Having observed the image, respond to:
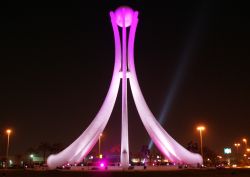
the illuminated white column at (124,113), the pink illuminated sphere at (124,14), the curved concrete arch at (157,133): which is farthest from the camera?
the pink illuminated sphere at (124,14)

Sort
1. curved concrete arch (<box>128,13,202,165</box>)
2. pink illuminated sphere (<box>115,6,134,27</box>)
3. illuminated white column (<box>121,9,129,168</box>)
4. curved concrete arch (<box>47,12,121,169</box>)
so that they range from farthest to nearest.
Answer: pink illuminated sphere (<box>115,6,134,27</box>)
curved concrete arch (<box>47,12,121,169</box>)
curved concrete arch (<box>128,13,202,165</box>)
illuminated white column (<box>121,9,129,168</box>)

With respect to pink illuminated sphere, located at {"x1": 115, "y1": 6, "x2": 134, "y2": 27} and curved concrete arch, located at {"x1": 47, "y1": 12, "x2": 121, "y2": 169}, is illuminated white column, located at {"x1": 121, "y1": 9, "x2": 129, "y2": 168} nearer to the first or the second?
pink illuminated sphere, located at {"x1": 115, "y1": 6, "x2": 134, "y2": 27}

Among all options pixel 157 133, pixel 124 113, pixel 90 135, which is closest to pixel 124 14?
pixel 124 113

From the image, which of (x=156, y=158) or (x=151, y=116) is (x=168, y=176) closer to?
(x=151, y=116)

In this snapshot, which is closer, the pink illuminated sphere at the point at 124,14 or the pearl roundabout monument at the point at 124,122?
the pearl roundabout monument at the point at 124,122

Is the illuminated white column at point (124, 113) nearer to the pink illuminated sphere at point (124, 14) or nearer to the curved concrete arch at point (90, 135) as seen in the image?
the pink illuminated sphere at point (124, 14)

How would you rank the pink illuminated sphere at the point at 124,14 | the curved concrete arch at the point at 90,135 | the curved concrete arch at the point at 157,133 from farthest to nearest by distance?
1. the pink illuminated sphere at the point at 124,14
2. the curved concrete arch at the point at 90,135
3. the curved concrete arch at the point at 157,133

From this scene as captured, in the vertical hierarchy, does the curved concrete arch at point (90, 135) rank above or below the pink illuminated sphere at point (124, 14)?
below

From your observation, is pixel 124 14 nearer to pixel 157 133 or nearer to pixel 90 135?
pixel 157 133

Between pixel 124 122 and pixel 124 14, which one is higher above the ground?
pixel 124 14
